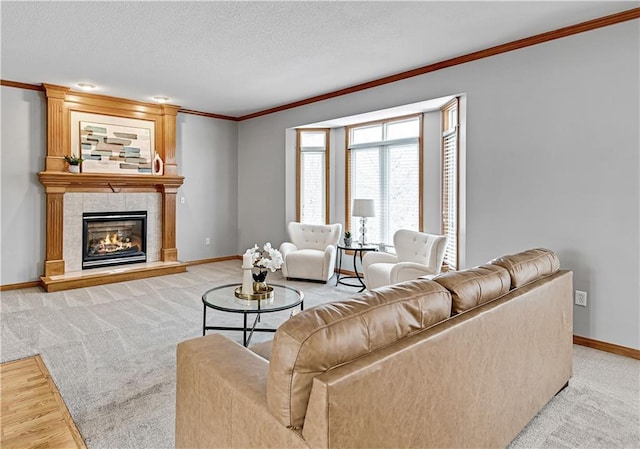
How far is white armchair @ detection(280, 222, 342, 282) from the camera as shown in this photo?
18.3ft

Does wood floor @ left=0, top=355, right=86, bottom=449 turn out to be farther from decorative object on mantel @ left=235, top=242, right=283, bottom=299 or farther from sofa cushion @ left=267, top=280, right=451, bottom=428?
sofa cushion @ left=267, top=280, right=451, bottom=428

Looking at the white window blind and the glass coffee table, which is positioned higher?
the white window blind

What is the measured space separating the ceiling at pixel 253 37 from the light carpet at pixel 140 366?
2690mm

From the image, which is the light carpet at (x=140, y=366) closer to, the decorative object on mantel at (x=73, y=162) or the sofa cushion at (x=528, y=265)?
the sofa cushion at (x=528, y=265)

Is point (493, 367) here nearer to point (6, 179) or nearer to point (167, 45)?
point (167, 45)

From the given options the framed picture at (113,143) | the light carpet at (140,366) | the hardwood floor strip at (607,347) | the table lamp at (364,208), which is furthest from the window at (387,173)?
the framed picture at (113,143)

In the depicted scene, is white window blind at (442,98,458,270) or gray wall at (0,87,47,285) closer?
white window blind at (442,98,458,270)

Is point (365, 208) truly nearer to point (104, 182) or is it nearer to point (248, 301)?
point (248, 301)

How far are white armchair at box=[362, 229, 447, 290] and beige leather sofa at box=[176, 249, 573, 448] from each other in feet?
6.84

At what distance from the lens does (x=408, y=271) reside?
426 cm

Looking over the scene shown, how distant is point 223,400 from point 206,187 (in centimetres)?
619

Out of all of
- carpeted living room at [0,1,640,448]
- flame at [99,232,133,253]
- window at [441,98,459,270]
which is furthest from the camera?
flame at [99,232,133,253]

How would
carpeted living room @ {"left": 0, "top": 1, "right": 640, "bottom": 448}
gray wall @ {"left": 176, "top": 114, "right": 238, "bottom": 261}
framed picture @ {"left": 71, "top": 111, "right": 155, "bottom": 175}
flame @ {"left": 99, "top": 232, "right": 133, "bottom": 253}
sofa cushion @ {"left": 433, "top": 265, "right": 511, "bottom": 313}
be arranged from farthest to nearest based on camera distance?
gray wall @ {"left": 176, "top": 114, "right": 238, "bottom": 261}, flame @ {"left": 99, "top": 232, "right": 133, "bottom": 253}, framed picture @ {"left": 71, "top": 111, "right": 155, "bottom": 175}, sofa cushion @ {"left": 433, "top": 265, "right": 511, "bottom": 313}, carpeted living room @ {"left": 0, "top": 1, "right": 640, "bottom": 448}

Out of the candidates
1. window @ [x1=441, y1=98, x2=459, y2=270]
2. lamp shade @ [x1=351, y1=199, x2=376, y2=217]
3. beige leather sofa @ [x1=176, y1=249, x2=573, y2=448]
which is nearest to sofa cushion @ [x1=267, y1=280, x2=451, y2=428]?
beige leather sofa @ [x1=176, y1=249, x2=573, y2=448]
